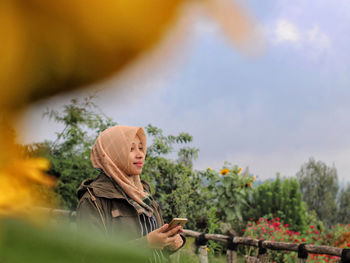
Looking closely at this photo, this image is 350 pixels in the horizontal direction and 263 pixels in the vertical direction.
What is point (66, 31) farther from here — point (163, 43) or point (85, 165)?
point (85, 165)

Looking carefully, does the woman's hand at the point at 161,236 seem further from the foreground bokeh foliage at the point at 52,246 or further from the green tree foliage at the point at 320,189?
the green tree foliage at the point at 320,189

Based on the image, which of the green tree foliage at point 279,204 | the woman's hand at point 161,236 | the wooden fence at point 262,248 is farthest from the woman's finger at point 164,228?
the green tree foliage at point 279,204

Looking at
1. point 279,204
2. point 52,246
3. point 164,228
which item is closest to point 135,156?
point 164,228

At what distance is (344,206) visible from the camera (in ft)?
55.8

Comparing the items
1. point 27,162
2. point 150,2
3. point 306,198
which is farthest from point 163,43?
point 306,198

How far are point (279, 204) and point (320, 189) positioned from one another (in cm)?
903

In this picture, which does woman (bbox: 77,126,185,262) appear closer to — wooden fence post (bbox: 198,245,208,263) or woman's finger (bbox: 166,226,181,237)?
woman's finger (bbox: 166,226,181,237)

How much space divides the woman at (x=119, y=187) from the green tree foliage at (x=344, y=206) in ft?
54.0

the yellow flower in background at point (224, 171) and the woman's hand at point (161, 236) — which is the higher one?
the yellow flower in background at point (224, 171)

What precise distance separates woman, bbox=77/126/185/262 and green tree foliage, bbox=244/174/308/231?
22.6 feet

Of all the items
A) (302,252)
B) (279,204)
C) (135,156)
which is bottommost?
(302,252)

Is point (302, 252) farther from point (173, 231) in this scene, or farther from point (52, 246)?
point (52, 246)

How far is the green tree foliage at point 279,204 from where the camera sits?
8.44 metres

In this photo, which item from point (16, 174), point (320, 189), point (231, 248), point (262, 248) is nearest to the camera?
point (16, 174)
